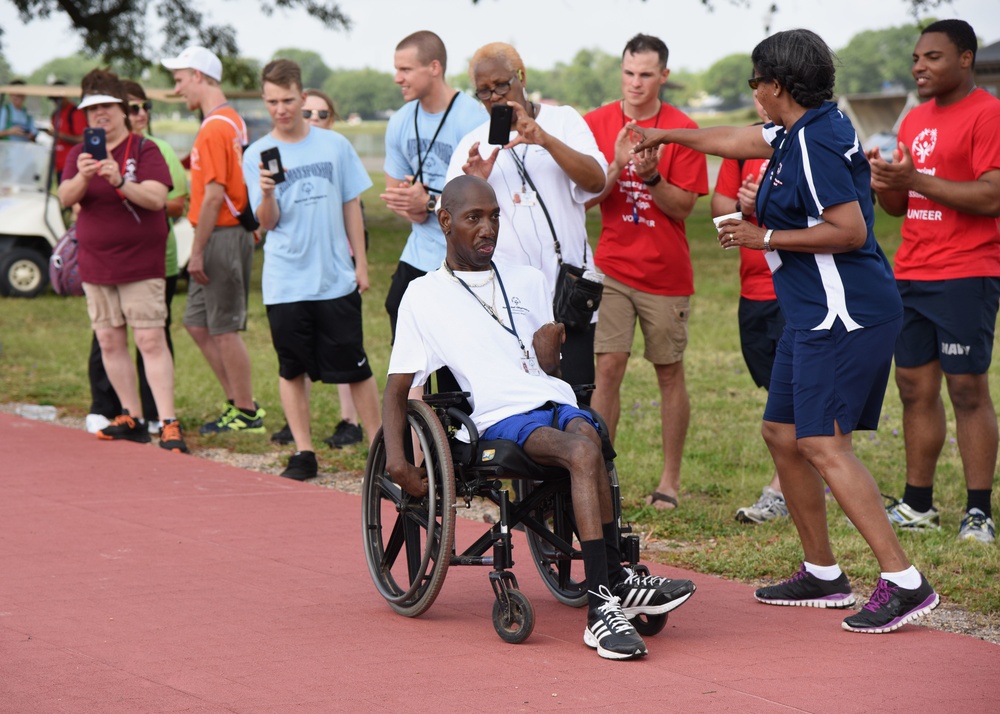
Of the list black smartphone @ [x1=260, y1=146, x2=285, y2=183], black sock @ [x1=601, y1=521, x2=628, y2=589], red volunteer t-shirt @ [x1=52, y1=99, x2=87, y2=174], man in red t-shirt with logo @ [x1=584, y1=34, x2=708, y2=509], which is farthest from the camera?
red volunteer t-shirt @ [x1=52, y1=99, x2=87, y2=174]

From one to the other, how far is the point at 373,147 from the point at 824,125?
6481 cm

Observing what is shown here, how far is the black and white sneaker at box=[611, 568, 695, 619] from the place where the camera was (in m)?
4.50

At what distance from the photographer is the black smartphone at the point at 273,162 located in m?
7.24

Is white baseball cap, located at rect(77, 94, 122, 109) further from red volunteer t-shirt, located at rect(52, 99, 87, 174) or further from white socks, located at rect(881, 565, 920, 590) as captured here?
red volunteer t-shirt, located at rect(52, 99, 87, 174)

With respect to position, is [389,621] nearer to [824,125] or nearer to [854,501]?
[854,501]

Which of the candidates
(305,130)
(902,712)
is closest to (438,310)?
(902,712)

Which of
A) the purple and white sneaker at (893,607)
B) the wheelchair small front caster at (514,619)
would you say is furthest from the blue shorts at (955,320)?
the wheelchair small front caster at (514,619)

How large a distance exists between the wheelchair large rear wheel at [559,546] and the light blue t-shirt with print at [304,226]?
2603mm

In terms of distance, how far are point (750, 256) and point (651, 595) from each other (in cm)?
257

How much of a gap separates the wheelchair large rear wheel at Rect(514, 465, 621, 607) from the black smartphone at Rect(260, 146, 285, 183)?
8.96ft

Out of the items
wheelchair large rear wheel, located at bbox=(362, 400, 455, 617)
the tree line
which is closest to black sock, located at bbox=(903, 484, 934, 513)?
wheelchair large rear wheel, located at bbox=(362, 400, 455, 617)

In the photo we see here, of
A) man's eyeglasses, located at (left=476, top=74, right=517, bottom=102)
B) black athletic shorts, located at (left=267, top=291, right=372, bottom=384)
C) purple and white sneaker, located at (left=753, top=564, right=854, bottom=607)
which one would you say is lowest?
purple and white sneaker, located at (left=753, top=564, right=854, bottom=607)

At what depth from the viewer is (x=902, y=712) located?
3943mm

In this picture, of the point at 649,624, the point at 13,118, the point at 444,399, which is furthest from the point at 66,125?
the point at 649,624
